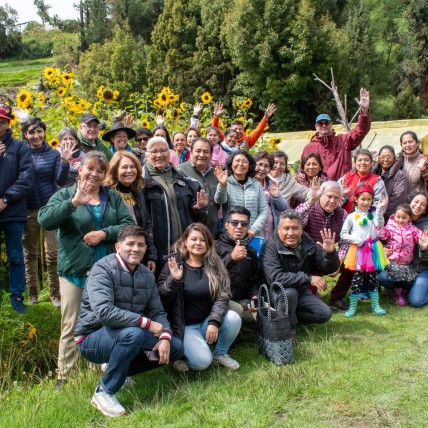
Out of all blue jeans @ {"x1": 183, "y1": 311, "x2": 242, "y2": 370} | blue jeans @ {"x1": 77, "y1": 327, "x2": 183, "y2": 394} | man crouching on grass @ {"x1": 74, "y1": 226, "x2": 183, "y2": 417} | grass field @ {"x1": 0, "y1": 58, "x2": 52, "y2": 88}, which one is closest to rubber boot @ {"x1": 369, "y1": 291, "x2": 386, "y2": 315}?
blue jeans @ {"x1": 183, "y1": 311, "x2": 242, "y2": 370}

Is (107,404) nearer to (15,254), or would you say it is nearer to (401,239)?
(15,254)

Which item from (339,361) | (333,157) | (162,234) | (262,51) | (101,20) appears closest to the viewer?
(339,361)

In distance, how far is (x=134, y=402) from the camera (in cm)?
410

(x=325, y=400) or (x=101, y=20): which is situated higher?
(x=101, y=20)

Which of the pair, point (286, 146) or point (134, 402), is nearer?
point (134, 402)

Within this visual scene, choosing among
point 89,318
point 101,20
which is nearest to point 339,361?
point 89,318

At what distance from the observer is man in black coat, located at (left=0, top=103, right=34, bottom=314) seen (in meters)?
5.39

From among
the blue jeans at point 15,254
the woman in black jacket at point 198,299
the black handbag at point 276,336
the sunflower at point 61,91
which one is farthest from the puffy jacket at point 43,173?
the black handbag at point 276,336

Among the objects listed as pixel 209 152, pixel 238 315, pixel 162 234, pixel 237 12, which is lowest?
pixel 238 315

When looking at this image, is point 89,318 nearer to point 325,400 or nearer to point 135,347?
point 135,347

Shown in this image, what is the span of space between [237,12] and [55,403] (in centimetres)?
2703

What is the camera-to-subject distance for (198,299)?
187 inches

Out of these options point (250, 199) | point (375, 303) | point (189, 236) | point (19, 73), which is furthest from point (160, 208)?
point (19, 73)

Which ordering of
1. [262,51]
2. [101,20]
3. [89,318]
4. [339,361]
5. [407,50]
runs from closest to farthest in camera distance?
[89,318], [339,361], [262,51], [407,50], [101,20]
